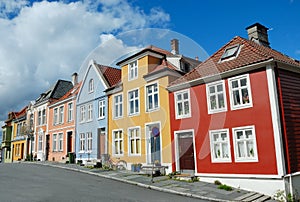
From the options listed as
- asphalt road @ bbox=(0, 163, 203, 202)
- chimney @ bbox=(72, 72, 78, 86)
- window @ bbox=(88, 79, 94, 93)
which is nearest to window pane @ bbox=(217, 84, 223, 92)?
asphalt road @ bbox=(0, 163, 203, 202)

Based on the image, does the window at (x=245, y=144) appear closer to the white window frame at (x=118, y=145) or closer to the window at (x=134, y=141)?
the window at (x=134, y=141)

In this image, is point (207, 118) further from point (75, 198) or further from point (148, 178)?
point (75, 198)

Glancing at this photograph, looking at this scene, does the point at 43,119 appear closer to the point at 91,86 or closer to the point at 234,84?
→ the point at 91,86

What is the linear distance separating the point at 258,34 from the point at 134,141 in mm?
10445

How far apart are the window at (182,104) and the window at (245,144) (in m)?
3.07

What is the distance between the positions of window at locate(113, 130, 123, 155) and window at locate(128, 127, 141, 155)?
1.10m

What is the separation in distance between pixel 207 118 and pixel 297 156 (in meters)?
4.28

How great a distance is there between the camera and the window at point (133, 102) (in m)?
18.1

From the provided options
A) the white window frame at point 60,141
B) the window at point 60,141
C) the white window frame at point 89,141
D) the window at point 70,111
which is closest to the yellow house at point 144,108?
the white window frame at point 89,141

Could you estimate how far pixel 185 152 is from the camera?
49.2 feet

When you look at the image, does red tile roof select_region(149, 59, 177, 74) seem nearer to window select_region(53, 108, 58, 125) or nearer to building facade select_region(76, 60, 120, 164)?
building facade select_region(76, 60, 120, 164)

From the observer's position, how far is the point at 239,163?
12.0 metres

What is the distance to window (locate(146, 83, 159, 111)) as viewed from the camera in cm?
1680

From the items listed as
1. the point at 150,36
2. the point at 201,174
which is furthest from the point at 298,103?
the point at 150,36
